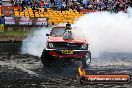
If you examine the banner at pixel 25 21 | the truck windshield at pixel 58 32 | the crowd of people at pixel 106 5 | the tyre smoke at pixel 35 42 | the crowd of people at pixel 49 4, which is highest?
the truck windshield at pixel 58 32

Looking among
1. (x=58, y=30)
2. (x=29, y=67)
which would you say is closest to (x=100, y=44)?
(x=58, y=30)

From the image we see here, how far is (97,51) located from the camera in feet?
68.9

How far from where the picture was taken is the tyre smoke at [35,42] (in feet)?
69.6

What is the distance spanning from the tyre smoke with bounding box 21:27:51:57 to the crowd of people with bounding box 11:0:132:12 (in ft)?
11.4

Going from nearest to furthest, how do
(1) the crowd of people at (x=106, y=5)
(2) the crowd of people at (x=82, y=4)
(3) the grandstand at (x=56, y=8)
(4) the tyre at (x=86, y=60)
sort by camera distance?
(4) the tyre at (x=86, y=60)
(3) the grandstand at (x=56, y=8)
(2) the crowd of people at (x=82, y=4)
(1) the crowd of people at (x=106, y=5)

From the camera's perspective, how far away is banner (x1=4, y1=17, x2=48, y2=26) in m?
27.6

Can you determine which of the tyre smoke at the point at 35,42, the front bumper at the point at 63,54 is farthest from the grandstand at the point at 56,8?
the front bumper at the point at 63,54

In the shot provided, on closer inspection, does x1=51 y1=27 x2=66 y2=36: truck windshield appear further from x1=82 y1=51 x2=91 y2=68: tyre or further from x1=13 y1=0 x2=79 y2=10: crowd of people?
x1=13 y1=0 x2=79 y2=10: crowd of people

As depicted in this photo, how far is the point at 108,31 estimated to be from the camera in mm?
22781

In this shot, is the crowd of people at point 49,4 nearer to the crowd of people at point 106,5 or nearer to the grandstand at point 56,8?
the grandstand at point 56,8

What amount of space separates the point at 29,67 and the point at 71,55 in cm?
169

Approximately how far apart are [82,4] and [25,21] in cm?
711

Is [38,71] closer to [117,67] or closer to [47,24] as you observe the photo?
[117,67]

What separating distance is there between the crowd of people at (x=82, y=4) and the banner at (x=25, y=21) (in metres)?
2.69
